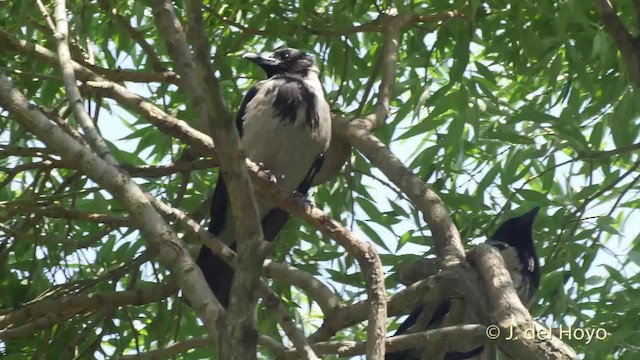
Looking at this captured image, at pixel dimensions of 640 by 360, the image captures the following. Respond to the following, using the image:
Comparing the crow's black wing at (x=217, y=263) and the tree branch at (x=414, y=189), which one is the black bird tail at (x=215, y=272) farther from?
the tree branch at (x=414, y=189)

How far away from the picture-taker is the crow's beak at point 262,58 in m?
5.47

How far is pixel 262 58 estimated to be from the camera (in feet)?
18.0

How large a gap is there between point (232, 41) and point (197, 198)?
0.77 m

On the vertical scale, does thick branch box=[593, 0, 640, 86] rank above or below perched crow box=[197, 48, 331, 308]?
below

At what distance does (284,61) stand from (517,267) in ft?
5.08

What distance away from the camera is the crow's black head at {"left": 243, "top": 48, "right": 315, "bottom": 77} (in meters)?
5.49

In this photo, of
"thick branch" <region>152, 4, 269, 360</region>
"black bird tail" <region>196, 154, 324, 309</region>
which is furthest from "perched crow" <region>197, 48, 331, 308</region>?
"thick branch" <region>152, 4, 269, 360</region>

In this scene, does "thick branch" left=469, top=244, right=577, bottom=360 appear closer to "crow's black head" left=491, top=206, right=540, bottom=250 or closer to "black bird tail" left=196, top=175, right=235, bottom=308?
"black bird tail" left=196, top=175, right=235, bottom=308

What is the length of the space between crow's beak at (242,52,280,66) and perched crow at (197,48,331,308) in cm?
23

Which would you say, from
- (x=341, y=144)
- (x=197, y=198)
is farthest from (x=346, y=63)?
(x=197, y=198)

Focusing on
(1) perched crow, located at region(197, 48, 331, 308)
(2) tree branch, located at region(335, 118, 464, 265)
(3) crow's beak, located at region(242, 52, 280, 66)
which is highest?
(3) crow's beak, located at region(242, 52, 280, 66)

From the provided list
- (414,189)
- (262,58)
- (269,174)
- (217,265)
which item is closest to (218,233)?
(217,265)

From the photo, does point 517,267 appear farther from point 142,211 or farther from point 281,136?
point 142,211

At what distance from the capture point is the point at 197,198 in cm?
527
